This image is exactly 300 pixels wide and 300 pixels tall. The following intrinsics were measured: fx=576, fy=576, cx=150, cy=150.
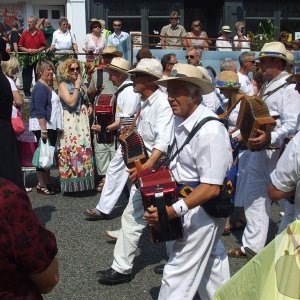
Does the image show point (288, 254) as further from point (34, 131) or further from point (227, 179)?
point (34, 131)

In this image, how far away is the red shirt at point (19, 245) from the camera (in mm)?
2135

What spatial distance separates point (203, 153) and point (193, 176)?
0.22 meters

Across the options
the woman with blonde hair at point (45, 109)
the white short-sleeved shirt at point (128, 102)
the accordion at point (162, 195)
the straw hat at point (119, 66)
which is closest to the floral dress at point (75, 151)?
the woman with blonde hair at point (45, 109)

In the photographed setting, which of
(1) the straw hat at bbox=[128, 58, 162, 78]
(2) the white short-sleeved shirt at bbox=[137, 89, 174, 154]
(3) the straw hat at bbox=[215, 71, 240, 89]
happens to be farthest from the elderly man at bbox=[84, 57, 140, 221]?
(1) the straw hat at bbox=[128, 58, 162, 78]

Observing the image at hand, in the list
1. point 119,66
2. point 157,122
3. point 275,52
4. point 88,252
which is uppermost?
point 275,52

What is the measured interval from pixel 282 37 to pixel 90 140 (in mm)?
7956

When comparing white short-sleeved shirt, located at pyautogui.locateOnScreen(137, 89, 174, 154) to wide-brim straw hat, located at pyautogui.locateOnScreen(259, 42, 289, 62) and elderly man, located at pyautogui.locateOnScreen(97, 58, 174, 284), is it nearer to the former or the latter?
elderly man, located at pyautogui.locateOnScreen(97, 58, 174, 284)

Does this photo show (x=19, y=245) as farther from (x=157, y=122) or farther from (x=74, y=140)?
(x=74, y=140)

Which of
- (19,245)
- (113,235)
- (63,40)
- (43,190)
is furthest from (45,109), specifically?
(63,40)

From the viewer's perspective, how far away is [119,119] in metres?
6.30

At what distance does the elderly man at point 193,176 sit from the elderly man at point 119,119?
7.63 feet

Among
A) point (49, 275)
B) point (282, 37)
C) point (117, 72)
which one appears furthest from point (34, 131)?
point (282, 37)

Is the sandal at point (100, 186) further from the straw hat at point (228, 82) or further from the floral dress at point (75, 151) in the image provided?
the straw hat at point (228, 82)

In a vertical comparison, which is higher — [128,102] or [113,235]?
[128,102]
